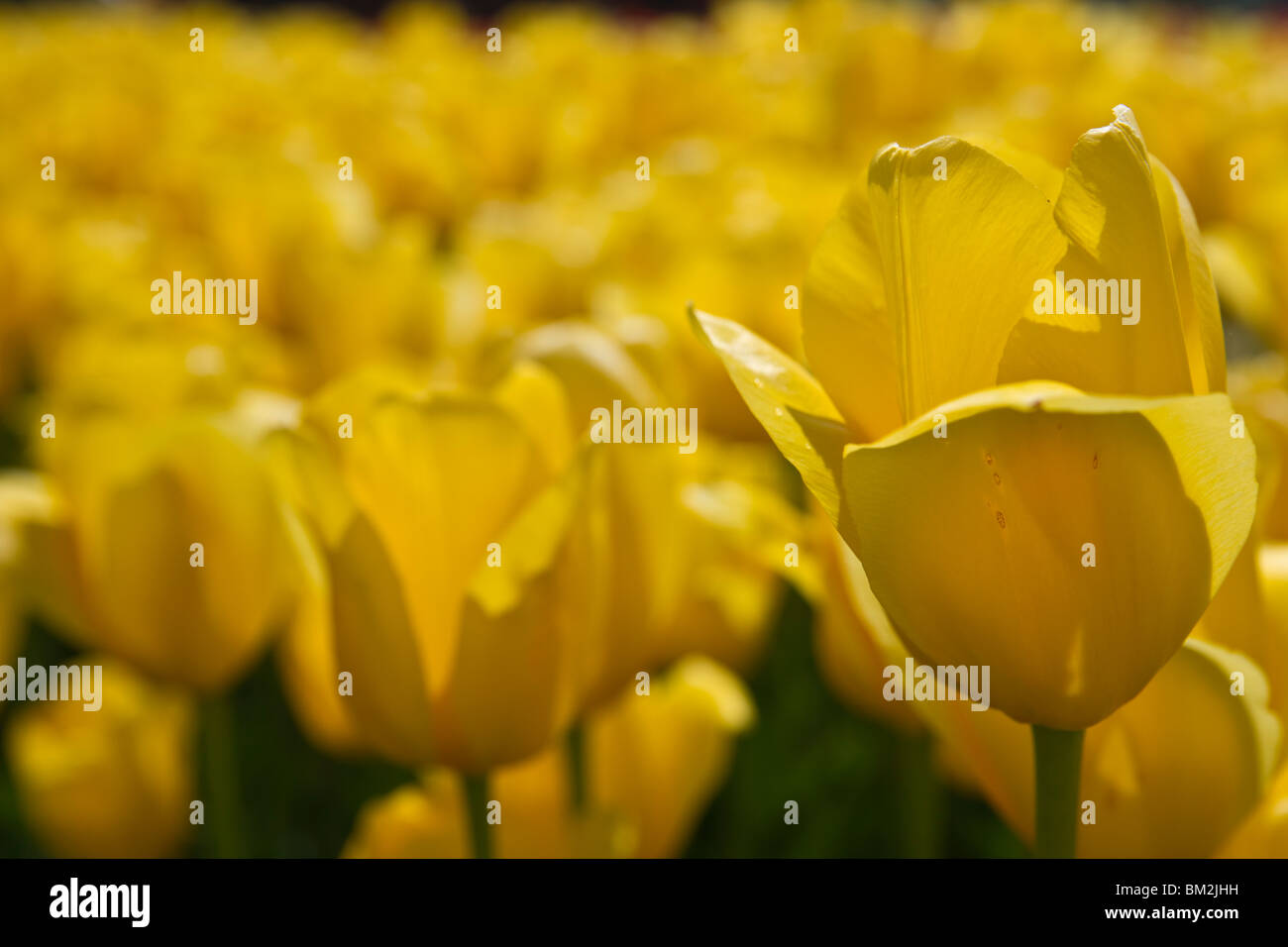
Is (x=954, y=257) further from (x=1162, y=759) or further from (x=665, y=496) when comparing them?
(x=665, y=496)

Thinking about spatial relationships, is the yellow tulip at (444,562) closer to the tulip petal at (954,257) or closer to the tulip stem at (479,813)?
the tulip stem at (479,813)

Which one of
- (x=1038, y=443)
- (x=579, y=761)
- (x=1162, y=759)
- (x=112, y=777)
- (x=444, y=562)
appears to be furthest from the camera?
(x=112, y=777)

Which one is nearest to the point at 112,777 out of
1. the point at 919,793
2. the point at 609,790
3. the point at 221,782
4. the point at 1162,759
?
the point at 221,782

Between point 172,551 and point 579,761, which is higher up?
point 172,551

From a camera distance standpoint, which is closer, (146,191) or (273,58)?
(146,191)
